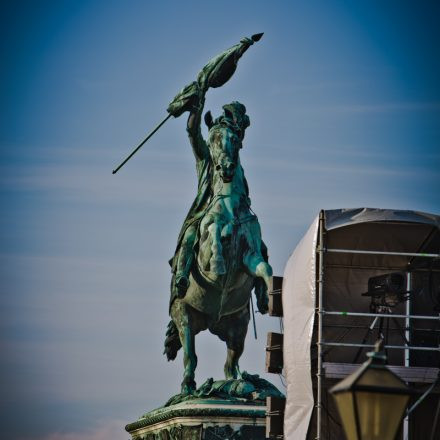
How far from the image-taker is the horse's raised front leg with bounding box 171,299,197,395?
3003 centimetres

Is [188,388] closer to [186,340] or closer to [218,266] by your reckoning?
[186,340]

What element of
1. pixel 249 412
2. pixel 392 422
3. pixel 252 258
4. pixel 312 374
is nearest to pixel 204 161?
pixel 252 258

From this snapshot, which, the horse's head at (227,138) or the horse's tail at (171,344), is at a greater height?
the horse's head at (227,138)

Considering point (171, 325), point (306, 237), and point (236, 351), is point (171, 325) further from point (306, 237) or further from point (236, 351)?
point (306, 237)

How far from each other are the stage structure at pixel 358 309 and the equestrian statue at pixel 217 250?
265 centimetres

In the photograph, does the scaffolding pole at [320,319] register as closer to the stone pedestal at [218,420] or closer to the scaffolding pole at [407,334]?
the scaffolding pole at [407,334]

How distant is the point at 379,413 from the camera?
13.0 metres

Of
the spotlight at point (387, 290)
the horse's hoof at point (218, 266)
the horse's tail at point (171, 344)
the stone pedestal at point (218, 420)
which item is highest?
the horse's hoof at point (218, 266)

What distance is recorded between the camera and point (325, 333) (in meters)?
26.2

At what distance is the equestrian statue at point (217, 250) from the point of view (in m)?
29.1

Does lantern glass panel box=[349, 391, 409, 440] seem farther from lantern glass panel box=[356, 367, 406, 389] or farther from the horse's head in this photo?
the horse's head

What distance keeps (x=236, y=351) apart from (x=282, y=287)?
14.4 feet

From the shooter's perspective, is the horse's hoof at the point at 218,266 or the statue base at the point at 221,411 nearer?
the statue base at the point at 221,411

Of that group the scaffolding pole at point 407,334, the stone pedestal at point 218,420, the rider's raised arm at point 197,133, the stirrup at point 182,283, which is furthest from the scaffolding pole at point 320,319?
the rider's raised arm at point 197,133
